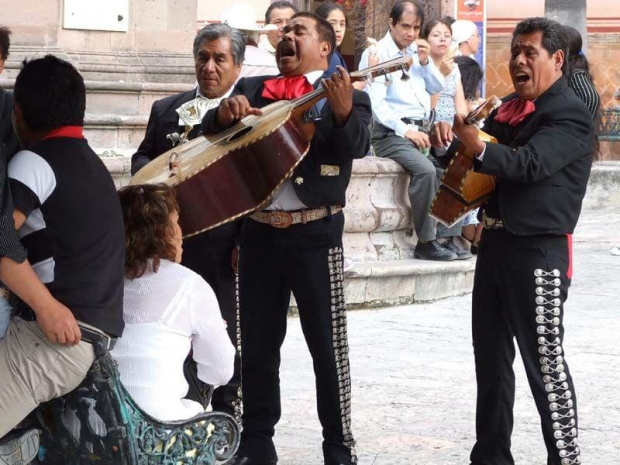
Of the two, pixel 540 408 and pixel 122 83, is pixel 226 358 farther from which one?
pixel 122 83

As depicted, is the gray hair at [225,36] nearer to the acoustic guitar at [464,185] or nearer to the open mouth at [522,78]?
the acoustic guitar at [464,185]

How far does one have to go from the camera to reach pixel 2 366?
12.8 feet

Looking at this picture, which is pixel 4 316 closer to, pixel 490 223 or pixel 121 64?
pixel 490 223

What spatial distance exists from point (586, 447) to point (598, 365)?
176 cm

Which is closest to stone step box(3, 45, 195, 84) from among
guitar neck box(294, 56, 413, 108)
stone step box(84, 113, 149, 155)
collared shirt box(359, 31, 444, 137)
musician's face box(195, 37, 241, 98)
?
stone step box(84, 113, 149, 155)

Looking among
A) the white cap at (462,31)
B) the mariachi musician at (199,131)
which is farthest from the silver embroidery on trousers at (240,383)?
the white cap at (462,31)

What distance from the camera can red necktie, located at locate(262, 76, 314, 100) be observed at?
17.0 ft

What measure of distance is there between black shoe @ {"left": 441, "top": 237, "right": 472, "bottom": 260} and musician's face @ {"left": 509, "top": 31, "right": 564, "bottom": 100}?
4.72 meters

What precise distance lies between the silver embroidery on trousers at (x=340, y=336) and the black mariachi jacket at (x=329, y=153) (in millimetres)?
236

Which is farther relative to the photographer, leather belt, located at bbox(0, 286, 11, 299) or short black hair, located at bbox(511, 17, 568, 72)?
short black hair, located at bbox(511, 17, 568, 72)

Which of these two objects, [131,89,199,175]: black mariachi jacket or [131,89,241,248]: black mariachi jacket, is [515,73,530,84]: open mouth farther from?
[131,89,199,175]: black mariachi jacket

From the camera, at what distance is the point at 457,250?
32.0 ft

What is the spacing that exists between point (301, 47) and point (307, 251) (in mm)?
773

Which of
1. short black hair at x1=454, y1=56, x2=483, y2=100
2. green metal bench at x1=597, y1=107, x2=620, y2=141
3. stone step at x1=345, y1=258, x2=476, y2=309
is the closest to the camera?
stone step at x1=345, y1=258, x2=476, y2=309
